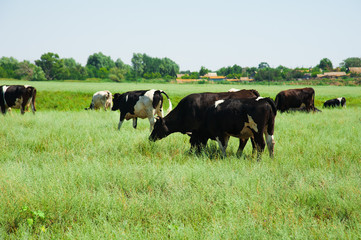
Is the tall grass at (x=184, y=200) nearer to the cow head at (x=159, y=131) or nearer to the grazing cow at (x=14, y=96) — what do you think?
the cow head at (x=159, y=131)

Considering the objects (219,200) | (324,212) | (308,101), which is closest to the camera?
(324,212)

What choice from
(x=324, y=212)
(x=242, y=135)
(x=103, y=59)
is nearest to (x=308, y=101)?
(x=242, y=135)

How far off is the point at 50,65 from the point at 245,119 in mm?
99455

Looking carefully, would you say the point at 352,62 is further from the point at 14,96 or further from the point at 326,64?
the point at 14,96

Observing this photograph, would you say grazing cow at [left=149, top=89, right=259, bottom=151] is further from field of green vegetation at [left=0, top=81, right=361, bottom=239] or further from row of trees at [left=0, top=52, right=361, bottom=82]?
row of trees at [left=0, top=52, right=361, bottom=82]

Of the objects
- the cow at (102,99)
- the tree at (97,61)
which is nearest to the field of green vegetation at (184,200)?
A: the cow at (102,99)

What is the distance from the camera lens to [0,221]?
10.3 ft

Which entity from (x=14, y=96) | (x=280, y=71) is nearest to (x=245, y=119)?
(x=14, y=96)

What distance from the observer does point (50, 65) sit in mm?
92312

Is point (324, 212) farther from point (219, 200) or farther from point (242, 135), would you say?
point (242, 135)

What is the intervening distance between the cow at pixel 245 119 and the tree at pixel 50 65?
93863 mm

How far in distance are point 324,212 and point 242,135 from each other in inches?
104

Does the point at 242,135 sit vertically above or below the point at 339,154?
above

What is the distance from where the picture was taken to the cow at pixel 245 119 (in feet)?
17.9
